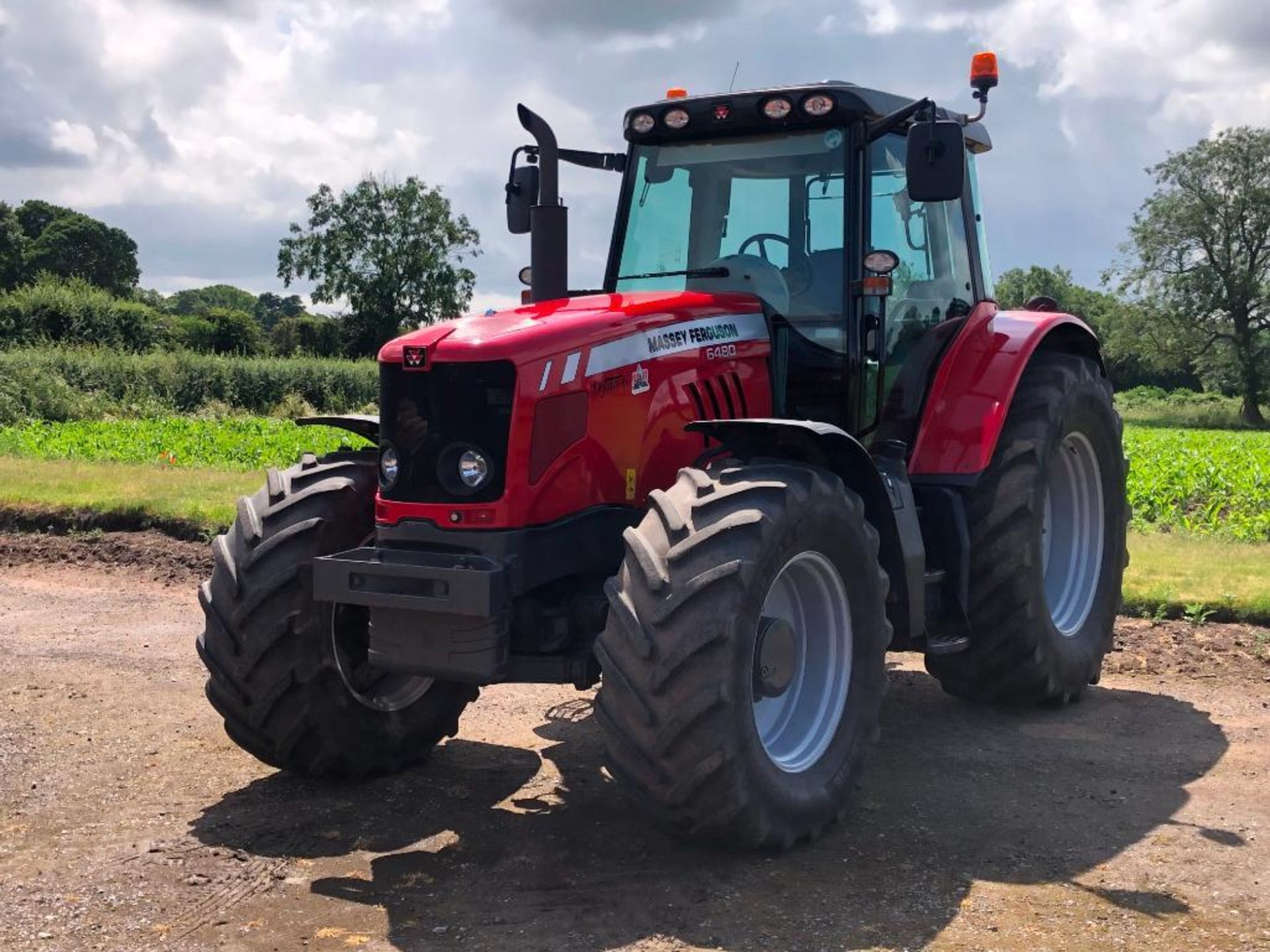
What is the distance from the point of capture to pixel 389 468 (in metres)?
4.77

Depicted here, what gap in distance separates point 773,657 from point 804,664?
329mm

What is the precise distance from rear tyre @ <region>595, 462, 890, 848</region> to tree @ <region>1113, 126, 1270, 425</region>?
5585cm

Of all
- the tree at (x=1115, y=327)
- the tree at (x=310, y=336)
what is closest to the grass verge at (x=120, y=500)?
the tree at (x=1115, y=327)

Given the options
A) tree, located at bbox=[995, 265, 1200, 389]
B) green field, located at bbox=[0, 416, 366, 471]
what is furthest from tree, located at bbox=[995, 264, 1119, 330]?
green field, located at bbox=[0, 416, 366, 471]

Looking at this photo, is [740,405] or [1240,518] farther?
[1240,518]

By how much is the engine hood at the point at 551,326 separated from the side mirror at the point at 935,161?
91 centimetres

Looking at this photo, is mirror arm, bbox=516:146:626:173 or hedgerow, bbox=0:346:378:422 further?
hedgerow, bbox=0:346:378:422

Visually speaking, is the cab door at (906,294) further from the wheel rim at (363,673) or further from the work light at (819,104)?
the wheel rim at (363,673)

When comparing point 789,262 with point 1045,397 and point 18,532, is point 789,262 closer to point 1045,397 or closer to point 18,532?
point 1045,397

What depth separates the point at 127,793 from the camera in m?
5.26

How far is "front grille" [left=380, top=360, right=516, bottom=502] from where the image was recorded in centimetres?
455

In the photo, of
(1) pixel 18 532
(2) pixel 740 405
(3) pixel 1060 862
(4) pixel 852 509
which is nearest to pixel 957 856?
(3) pixel 1060 862

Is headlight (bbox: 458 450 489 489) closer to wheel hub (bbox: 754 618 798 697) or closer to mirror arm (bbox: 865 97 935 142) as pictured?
wheel hub (bbox: 754 618 798 697)

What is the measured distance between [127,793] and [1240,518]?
10843mm
